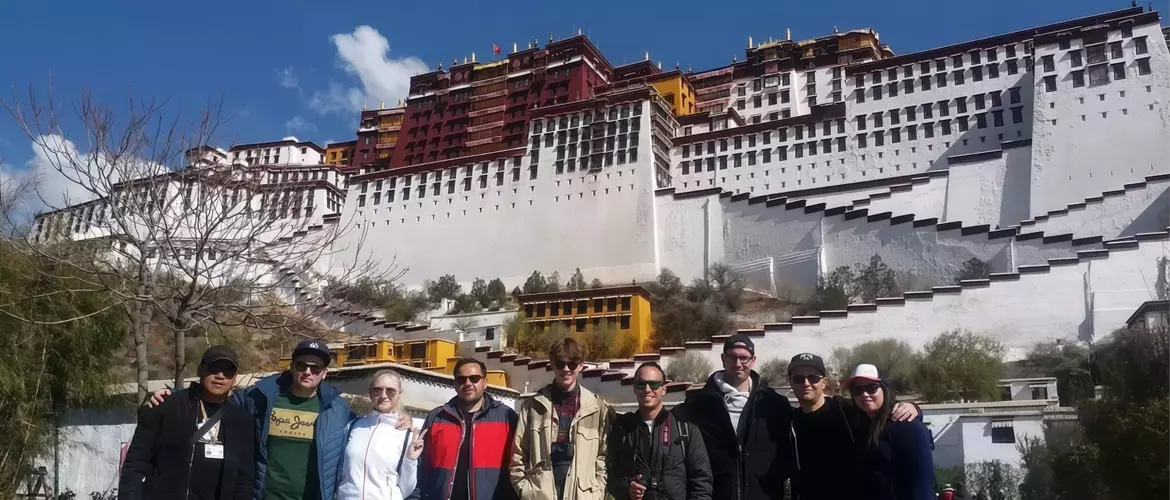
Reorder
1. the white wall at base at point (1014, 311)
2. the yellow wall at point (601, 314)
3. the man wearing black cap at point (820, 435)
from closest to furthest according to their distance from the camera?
the man wearing black cap at point (820, 435) → the white wall at base at point (1014, 311) → the yellow wall at point (601, 314)

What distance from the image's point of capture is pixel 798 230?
3141 cm

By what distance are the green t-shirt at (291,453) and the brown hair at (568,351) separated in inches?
45.9

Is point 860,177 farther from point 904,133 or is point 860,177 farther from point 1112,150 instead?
point 1112,150

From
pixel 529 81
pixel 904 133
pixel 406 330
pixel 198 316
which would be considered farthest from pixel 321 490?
pixel 529 81

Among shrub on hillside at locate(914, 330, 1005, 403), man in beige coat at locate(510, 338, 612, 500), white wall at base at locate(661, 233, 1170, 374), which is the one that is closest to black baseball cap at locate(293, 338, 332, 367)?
man in beige coat at locate(510, 338, 612, 500)

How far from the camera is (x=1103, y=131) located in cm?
3031

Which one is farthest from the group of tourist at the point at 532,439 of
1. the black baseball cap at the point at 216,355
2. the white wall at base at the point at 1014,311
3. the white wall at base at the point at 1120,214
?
the white wall at base at the point at 1120,214

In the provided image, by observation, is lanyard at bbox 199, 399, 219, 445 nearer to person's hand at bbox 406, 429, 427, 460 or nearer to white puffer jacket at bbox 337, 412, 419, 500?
white puffer jacket at bbox 337, 412, 419, 500

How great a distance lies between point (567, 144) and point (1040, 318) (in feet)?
71.7

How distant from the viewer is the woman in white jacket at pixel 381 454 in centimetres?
394

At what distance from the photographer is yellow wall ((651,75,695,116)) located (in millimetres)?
44844

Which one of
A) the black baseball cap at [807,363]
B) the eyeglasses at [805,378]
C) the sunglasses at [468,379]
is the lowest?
the sunglasses at [468,379]

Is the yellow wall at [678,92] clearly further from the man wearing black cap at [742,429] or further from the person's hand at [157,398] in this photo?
the person's hand at [157,398]

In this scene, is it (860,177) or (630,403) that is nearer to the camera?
(630,403)
